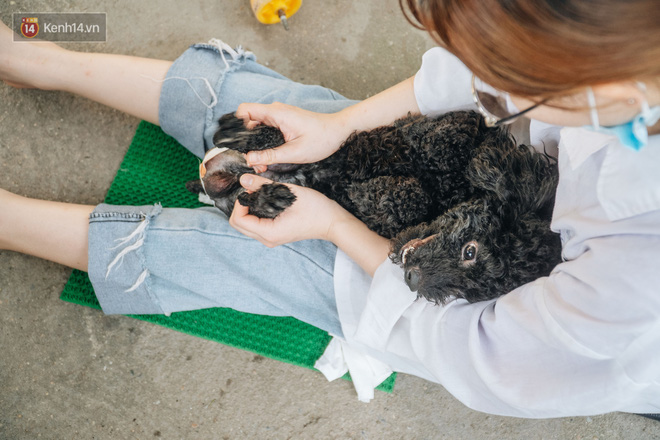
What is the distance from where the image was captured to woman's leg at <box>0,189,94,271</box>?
1.66 m

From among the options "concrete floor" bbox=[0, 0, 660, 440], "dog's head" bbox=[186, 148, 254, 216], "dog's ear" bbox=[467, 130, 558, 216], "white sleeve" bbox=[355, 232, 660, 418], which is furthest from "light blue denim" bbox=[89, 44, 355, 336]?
"dog's ear" bbox=[467, 130, 558, 216]

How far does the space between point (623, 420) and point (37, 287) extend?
8.63 ft

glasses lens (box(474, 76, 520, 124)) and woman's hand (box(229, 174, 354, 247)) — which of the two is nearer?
glasses lens (box(474, 76, 520, 124))

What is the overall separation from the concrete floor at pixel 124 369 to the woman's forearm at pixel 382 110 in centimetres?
109

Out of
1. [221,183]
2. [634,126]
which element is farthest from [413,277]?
[221,183]

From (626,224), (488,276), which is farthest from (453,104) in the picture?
(626,224)

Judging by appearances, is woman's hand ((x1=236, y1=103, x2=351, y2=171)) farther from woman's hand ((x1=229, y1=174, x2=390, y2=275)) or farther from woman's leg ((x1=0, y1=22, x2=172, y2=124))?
woman's leg ((x1=0, y1=22, x2=172, y2=124))

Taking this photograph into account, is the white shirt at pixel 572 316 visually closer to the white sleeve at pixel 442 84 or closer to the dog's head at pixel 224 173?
the white sleeve at pixel 442 84

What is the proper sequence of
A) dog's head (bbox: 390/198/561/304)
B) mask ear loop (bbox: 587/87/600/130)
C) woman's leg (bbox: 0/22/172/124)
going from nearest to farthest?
mask ear loop (bbox: 587/87/600/130) < dog's head (bbox: 390/198/561/304) < woman's leg (bbox: 0/22/172/124)

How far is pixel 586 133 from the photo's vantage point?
110 centimetres

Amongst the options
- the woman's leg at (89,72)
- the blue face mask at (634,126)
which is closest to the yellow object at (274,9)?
the woman's leg at (89,72)

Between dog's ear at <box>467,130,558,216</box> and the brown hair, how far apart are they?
0.50m

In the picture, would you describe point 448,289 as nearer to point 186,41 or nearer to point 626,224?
point 626,224

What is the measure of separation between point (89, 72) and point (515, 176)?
5.37ft
